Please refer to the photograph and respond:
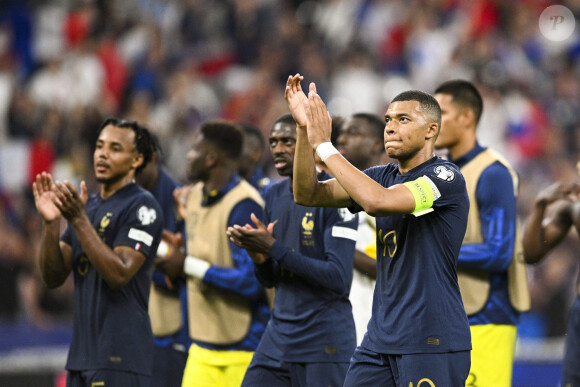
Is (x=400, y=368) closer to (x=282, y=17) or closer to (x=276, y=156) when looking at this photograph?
(x=276, y=156)

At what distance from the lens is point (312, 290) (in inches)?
255

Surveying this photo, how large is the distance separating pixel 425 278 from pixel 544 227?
9.52 ft

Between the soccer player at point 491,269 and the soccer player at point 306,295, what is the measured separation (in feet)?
3.49

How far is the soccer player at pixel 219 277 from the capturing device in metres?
7.32

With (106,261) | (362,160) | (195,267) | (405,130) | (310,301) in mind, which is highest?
(362,160)

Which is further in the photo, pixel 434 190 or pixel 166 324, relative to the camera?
pixel 166 324

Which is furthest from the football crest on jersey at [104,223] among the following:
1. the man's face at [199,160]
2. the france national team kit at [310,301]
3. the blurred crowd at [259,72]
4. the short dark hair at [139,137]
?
the blurred crowd at [259,72]

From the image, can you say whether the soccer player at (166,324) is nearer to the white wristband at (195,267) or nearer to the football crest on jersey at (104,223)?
the white wristband at (195,267)

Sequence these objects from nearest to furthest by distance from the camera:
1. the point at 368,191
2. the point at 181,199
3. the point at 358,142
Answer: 1. the point at 368,191
2. the point at 358,142
3. the point at 181,199

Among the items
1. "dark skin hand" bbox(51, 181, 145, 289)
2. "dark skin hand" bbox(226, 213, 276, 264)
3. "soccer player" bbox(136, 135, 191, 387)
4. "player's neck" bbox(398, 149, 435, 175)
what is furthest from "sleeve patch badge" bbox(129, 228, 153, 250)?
"player's neck" bbox(398, 149, 435, 175)

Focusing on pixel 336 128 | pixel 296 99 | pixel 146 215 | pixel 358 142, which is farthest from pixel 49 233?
→ pixel 358 142

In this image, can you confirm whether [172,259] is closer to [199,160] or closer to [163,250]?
[163,250]

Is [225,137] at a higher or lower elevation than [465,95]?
lower

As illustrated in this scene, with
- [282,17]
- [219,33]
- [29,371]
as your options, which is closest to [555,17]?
[282,17]
